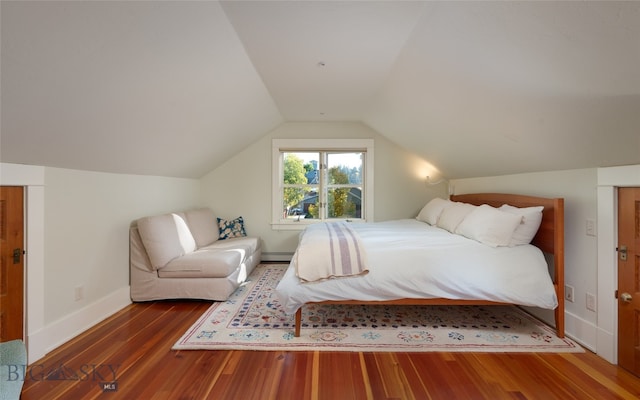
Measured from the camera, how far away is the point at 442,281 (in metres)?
2.00

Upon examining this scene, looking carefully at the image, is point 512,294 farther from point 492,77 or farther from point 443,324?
point 492,77

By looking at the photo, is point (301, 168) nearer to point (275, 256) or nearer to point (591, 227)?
point (275, 256)

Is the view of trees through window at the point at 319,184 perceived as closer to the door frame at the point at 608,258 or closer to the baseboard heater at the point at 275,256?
the baseboard heater at the point at 275,256

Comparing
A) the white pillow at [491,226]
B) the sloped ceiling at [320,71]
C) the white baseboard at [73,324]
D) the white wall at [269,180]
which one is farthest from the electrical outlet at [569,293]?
the white baseboard at [73,324]

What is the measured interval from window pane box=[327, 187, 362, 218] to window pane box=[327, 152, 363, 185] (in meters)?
0.16

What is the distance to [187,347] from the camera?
6.13ft

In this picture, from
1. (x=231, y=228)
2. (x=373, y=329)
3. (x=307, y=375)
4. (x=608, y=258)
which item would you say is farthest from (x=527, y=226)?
(x=231, y=228)

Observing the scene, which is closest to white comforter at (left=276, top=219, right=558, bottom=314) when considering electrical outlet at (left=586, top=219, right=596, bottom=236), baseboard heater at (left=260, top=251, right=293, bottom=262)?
electrical outlet at (left=586, top=219, right=596, bottom=236)

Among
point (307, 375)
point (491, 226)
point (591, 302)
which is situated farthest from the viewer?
point (491, 226)

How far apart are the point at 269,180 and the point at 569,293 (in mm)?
3665

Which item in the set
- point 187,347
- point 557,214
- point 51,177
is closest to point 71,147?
point 51,177

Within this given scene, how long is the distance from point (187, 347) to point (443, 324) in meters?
1.99

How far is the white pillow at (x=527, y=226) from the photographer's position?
83.0 inches

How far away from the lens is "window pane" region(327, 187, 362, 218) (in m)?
4.38
